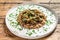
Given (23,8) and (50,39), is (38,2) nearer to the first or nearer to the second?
(23,8)

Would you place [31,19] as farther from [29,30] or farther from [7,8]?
[7,8]

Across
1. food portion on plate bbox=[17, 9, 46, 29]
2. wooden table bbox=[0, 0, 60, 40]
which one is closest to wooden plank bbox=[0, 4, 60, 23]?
wooden table bbox=[0, 0, 60, 40]

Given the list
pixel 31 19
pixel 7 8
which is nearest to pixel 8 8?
pixel 7 8

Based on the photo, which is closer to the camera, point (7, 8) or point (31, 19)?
point (31, 19)

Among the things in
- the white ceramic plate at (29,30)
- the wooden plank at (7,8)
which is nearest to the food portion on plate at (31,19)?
the white ceramic plate at (29,30)

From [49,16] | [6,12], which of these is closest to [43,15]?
[49,16]

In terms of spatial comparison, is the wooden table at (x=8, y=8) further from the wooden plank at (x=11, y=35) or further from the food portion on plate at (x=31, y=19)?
the food portion on plate at (x=31, y=19)
